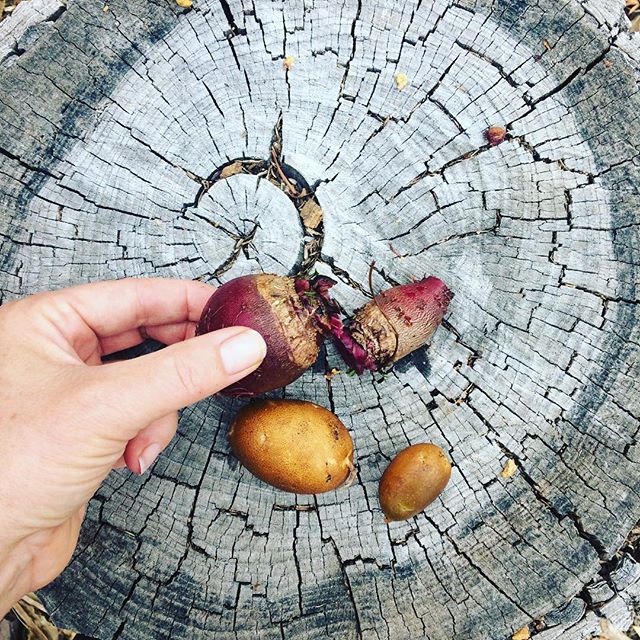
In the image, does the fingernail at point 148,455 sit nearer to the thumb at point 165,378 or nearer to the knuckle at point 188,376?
the thumb at point 165,378

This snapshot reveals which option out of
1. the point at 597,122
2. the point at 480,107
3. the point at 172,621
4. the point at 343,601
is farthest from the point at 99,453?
the point at 597,122

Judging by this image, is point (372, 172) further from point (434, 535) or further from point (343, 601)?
point (343, 601)

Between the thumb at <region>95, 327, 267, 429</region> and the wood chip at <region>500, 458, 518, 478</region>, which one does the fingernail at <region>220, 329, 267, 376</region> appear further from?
the wood chip at <region>500, 458, 518, 478</region>

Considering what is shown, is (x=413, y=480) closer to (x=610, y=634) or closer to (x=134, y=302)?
(x=134, y=302)

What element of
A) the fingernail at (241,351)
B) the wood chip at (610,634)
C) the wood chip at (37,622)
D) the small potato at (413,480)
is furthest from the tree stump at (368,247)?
the fingernail at (241,351)

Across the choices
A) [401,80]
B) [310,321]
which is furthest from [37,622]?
[401,80]

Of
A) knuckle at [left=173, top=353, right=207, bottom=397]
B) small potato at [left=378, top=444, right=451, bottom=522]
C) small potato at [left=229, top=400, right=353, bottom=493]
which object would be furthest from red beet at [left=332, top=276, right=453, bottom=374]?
knuckle at [left=173, top=353, right=207, bottom=397]
